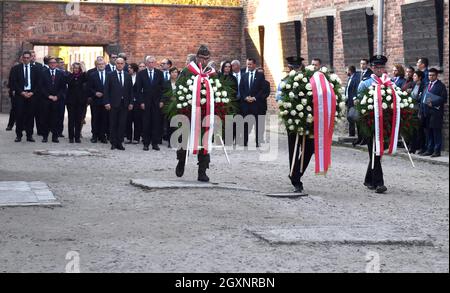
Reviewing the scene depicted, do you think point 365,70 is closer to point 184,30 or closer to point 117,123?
point 117,123

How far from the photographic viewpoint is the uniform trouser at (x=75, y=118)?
23.1m

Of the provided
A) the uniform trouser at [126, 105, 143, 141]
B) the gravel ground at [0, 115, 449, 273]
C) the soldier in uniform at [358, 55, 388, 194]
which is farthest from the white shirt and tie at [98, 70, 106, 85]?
the soldier in uniform at [358, 55, 388, 194]

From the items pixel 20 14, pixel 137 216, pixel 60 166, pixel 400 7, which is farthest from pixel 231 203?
pixel 20 14

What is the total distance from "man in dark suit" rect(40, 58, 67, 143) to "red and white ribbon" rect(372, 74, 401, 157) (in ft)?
33.4

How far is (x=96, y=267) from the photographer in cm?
830

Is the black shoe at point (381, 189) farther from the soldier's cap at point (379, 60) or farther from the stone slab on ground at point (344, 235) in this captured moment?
the stone slab on ground at point (344, 235)

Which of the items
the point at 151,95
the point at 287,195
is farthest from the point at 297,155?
the point at 151,95

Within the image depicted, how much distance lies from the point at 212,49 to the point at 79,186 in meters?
24.1

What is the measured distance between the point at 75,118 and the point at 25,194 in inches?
410

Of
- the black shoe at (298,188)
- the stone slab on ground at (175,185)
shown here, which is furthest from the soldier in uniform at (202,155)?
the black shoe at (298,188)

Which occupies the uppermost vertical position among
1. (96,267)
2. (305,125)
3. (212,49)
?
(212,49)

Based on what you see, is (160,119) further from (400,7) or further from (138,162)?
(400,7)

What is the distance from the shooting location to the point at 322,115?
47.1 feet

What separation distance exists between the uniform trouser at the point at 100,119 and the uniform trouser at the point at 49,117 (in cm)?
90
